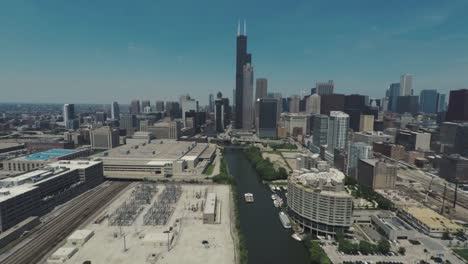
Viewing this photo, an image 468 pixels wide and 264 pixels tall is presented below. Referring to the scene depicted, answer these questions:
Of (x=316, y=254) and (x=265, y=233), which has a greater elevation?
(x=316, y=254)

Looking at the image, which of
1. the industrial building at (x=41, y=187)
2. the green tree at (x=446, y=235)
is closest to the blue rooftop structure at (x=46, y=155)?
the industrial building at (x=41, y=187)

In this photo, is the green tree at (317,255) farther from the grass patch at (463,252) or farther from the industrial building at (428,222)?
the industrial building at (428,222)

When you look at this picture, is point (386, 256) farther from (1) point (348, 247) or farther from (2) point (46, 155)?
(2) point (46, 155)

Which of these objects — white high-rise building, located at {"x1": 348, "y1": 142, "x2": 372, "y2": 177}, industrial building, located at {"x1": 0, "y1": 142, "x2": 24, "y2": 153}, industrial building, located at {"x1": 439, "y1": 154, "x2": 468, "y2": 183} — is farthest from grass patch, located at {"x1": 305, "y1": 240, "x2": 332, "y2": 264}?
industrial building, located at {"x1": 0, "y1": 142, "x2": 24, "y2": 153}

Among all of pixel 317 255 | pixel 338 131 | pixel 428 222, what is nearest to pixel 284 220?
pixel 317 255

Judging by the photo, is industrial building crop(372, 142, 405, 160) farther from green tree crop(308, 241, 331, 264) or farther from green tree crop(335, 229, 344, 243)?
green tree crop(308, 241, 331, 264)
